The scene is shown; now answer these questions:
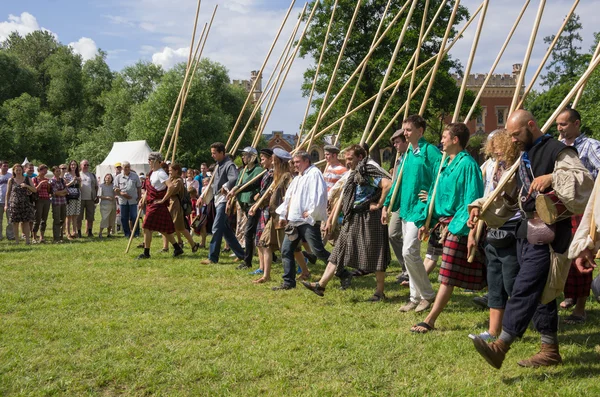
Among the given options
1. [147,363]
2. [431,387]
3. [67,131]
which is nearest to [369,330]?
[431,387]

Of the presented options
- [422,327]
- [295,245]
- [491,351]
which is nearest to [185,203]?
[295,245]

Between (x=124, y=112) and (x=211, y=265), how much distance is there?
4336 centimetres

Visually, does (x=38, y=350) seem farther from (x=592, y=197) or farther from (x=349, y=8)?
(x=349, y=8)

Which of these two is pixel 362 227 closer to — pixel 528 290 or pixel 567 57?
pixel 528 290

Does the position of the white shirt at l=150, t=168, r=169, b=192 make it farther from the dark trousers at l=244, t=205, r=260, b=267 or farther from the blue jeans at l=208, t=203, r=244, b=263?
the dark trousers at l=244, t=205, r=260, b=267

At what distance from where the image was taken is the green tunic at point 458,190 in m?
4.56

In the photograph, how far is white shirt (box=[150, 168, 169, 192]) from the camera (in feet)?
29.9

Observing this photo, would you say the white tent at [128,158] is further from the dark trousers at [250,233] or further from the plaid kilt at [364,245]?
the plaid kilt at [364,245]

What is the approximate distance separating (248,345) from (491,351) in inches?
74.9

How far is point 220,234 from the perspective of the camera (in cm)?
845

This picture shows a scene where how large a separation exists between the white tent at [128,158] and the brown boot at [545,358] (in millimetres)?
22166

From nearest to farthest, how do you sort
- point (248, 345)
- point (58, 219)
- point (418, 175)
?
point (248, 345)
point (418, 175)
point (58, 219)

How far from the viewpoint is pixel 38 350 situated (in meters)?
4.30

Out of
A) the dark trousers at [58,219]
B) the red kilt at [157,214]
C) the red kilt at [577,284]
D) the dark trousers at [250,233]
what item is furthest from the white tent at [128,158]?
the red kilt at [577,284]
